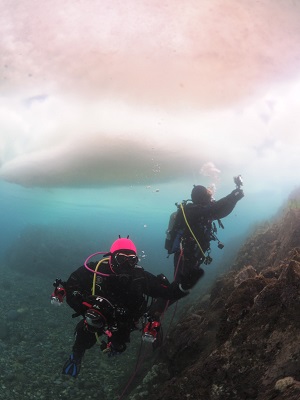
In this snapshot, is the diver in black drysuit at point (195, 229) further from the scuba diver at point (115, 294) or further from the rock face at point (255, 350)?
the rock face at point (255, 350)

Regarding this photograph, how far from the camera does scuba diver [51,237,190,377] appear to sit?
16.8ft

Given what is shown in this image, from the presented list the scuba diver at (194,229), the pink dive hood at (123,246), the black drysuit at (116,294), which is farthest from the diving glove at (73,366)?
the scuba diver at (194,229)

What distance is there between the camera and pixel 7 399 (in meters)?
6.78

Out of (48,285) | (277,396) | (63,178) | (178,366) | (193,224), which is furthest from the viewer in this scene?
(63,178)

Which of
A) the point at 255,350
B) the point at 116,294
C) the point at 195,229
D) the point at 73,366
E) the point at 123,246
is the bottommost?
the point at 255,350

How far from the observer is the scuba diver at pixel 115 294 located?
5.12 meters

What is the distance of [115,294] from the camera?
547cm

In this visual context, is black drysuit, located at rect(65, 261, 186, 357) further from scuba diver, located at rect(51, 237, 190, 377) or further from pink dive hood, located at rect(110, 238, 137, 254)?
pink dive hood, located at rect(110, 238, 137, 254)

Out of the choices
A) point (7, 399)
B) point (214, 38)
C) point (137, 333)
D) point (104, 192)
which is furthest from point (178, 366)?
point (104, 192)

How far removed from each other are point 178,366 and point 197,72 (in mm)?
9154

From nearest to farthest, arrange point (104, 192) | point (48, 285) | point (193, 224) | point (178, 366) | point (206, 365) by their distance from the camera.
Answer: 1. point (206, 365)
2. point (178, 366)
3. point (193, 224)
4. point (48, 285)
5. point (104, 192)

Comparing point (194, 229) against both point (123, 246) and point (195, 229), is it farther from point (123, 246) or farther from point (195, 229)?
point (123, 246)

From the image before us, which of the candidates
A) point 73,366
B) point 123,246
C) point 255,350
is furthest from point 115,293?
point 255,350

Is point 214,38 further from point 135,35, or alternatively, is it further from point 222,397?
point 222,397
